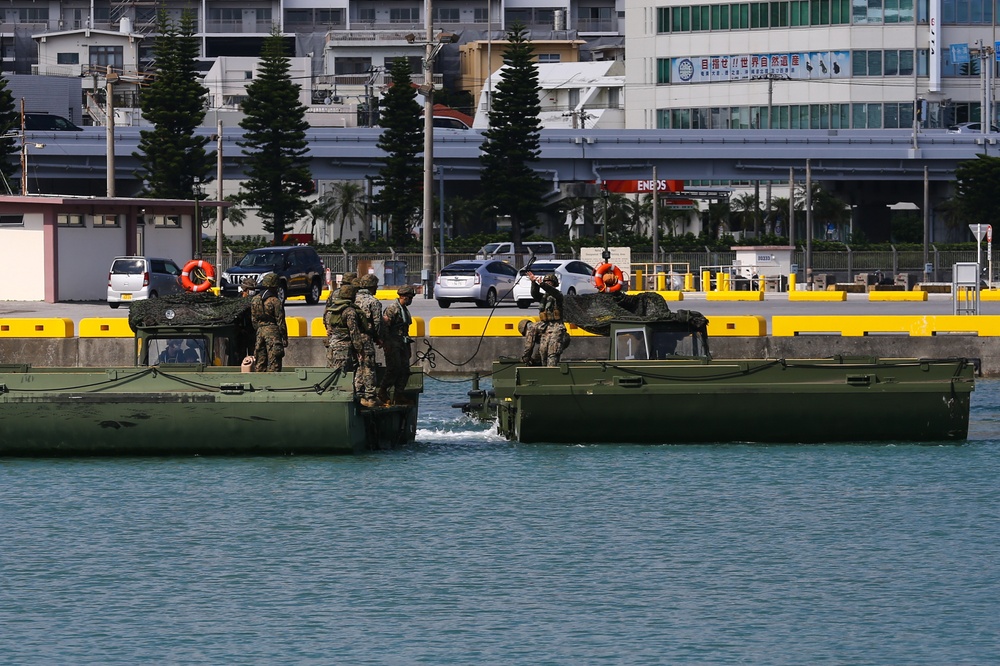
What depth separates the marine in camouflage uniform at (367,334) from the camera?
872 inches

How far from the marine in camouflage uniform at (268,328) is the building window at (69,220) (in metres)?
29.9

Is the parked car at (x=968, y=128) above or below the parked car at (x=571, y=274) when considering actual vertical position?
above

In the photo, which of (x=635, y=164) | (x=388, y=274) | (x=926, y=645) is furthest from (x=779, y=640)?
(x=635, y=164)

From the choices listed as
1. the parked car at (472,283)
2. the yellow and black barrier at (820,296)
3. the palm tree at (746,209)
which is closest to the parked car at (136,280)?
the parked car at (472,283)

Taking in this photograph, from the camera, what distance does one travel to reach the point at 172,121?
274 ft

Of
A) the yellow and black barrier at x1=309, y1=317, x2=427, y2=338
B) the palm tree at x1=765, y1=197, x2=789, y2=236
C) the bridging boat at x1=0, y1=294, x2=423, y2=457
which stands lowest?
the bridging boat at x1=0, y1=294, x2=423, y2=457

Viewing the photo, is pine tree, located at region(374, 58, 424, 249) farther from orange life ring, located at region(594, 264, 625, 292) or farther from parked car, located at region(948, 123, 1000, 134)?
orange life ring, located at region(594, 264, 625, 292)

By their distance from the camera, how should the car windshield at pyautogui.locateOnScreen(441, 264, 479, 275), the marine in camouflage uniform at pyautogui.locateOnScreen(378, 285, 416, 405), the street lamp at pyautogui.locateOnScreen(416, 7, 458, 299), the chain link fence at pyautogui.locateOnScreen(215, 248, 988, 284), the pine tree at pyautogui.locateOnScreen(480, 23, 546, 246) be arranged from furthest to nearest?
the pine tree at pyautogui.locateOnScreen(480, 23, 546, 246), the chain link fence at pyautogui.locateOnScreen(215, 248, 988, 284), the street lamp at pyautogui.locateOnScreen(416, 7, 458, 299), the car windshield at pyautogui.locateOnScreen(441, 264, 479, 275), the marine in camouflage uniform at pyautogui.locateOnScreen(378, 285, 416, 405)

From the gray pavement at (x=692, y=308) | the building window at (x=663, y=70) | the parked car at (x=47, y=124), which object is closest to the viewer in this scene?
the gray pavement at (x=692, y=308)

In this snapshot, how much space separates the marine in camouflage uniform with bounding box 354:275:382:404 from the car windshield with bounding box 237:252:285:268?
1167 inches

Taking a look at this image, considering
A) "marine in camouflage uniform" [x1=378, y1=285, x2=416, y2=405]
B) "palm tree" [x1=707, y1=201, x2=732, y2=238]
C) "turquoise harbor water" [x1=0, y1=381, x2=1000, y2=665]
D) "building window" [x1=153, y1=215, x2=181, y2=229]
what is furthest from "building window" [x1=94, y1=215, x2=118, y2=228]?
"palm tree" [x1=707, y1=201, x2=732, y2=238]

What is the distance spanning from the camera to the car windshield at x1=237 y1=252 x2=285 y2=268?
170 feet

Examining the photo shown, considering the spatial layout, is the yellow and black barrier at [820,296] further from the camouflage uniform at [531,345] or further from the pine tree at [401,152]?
the camouflage uniform at [531,345]

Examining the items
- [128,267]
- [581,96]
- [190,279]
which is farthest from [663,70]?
[190,279]
